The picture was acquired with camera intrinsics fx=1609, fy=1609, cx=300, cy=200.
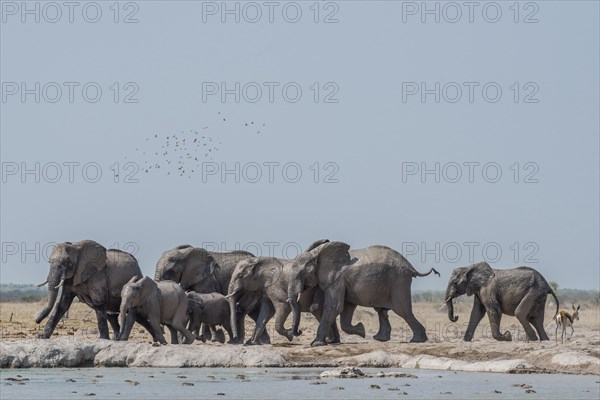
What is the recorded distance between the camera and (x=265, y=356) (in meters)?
33.0

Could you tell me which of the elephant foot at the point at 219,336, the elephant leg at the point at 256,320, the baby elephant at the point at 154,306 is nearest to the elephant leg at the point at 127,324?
the baby elephant at the point at 154,306

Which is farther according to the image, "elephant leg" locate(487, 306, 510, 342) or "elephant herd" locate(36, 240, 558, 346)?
"elephant leg" locate(487, 306, 510, 342)

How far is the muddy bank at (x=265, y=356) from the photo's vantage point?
31703 mm

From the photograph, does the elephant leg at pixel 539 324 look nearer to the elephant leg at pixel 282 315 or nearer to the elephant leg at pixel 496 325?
the elephant leg at pixel 496 325

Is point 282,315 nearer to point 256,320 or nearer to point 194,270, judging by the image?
point 256,320

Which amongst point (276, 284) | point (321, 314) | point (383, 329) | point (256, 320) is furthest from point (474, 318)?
point (256, 320)

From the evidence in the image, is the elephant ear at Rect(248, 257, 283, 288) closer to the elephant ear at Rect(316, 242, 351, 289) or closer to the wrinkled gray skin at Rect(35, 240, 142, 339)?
the elephant ear at Rect(316, 242, 351, 289)

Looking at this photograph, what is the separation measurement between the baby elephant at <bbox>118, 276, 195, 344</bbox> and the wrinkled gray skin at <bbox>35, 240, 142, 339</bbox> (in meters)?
1.52

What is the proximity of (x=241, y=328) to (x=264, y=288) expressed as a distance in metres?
1.19

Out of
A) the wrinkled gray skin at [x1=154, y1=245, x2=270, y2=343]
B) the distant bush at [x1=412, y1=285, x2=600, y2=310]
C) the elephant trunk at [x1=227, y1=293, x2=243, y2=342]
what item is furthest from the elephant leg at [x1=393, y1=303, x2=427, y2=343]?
the distant bush at [x1=412, y1=285, x2=600, y2=310]

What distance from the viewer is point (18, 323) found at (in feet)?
159

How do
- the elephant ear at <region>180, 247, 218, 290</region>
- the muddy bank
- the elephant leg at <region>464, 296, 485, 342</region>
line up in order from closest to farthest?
the muddy bank, the elephant leg at <region>464, 296, 485, 342</region>, the elephant ear at <region>180, 247, 218, 290</region>

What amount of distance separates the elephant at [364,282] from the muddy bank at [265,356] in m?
2.60

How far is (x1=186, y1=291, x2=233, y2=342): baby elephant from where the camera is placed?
3759 cm
